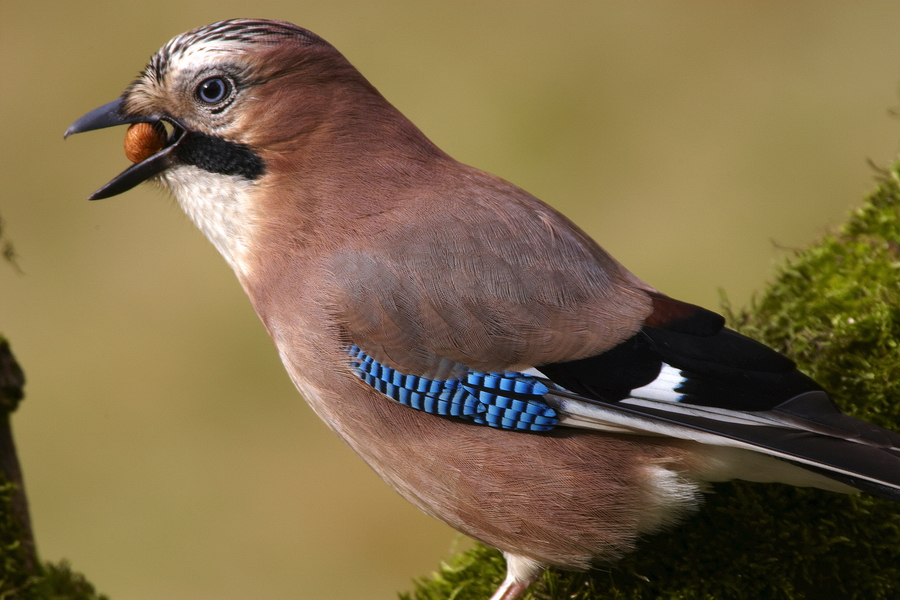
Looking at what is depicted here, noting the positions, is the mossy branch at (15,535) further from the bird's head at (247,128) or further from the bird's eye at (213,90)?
the bird's eye at (213,90)

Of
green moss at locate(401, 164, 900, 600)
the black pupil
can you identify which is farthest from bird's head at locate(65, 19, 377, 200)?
green moss at locate(401, 164, 900, 600)

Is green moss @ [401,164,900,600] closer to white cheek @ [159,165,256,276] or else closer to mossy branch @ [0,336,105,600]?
mossy branch @ [0,336,105,600]

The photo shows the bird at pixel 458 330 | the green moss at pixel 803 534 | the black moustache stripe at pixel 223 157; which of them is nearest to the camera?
the bird at pixel 458 330

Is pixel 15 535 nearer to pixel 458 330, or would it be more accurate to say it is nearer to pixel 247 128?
pixel 247 128

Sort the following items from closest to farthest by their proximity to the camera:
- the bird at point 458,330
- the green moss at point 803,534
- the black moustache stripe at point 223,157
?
the bird at point 458,330
the green moss at point 803,534
the black moustache stripe at point 223,157

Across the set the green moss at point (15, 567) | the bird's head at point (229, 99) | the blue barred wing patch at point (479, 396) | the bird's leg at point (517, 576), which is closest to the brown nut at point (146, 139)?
the bird's head at point (229, 99)
